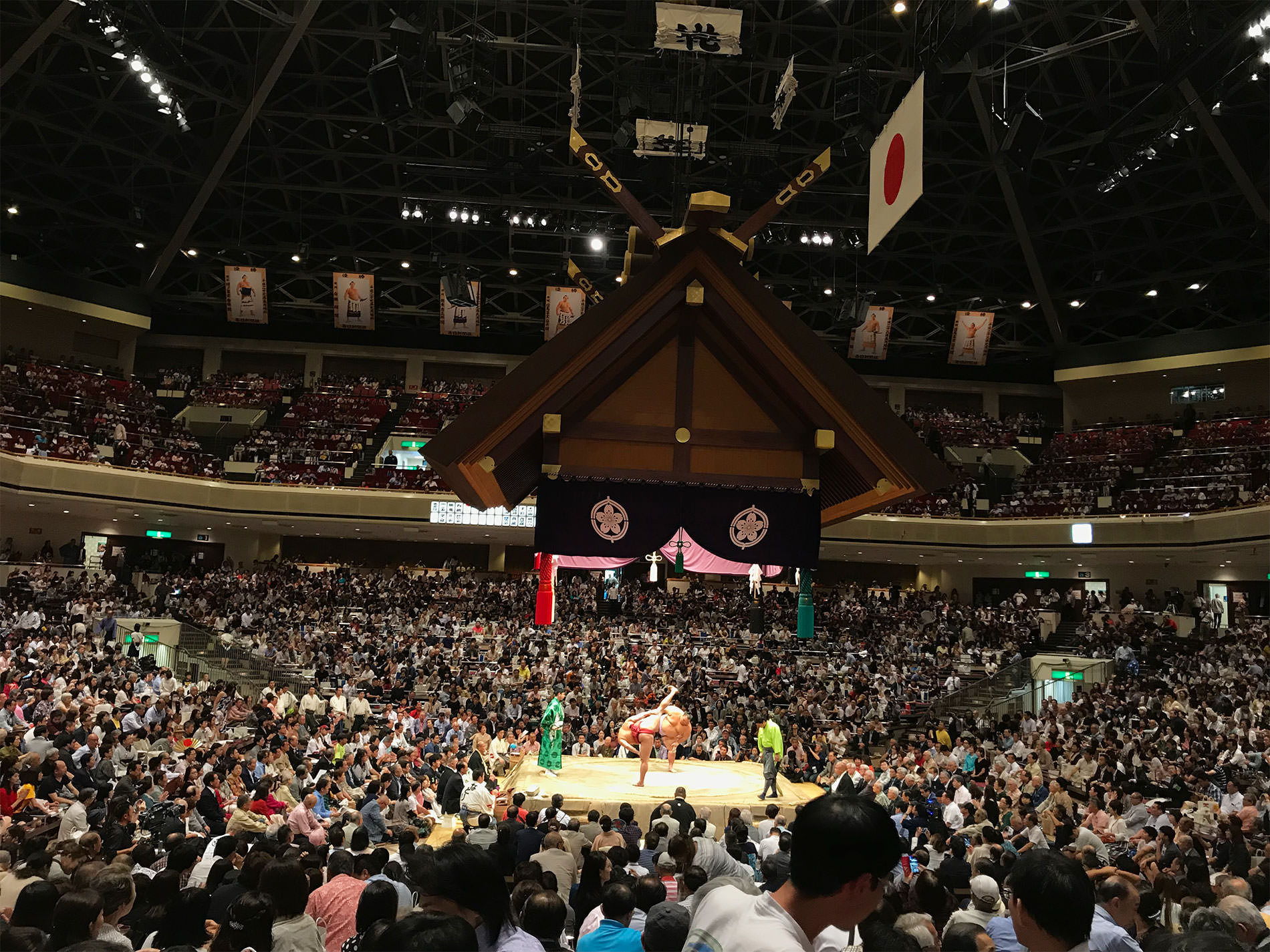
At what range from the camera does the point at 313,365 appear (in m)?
28.5

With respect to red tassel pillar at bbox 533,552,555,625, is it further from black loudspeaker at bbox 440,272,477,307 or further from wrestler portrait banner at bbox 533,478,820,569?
black loudspeaker at bbox 440,272,477,307

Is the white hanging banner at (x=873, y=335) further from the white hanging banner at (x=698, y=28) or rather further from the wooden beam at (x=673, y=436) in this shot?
the wooden beam at (x=673, y=436)

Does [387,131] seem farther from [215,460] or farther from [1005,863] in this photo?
[1005,863]

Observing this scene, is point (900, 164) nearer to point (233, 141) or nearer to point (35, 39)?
point (35, 39)

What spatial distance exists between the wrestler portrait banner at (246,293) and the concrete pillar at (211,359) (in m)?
4.33

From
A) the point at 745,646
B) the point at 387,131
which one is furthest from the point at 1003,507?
the point at 387,131

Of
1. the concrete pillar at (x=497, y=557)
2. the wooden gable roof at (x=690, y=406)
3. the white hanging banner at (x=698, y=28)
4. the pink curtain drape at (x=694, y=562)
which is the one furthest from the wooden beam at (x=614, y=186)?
the concrete pillar at (x=497, y=557)

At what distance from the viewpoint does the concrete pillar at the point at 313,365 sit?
93.0 feet

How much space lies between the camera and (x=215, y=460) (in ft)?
76.9

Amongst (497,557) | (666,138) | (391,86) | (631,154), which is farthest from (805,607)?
(497,557)

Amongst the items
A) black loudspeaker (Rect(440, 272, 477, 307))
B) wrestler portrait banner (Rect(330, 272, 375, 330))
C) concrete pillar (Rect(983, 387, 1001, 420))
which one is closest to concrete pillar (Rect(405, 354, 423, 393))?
wrestler portrait banner (Rect(330, 272, 375, 330))

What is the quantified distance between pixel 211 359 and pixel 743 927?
97.2 ft

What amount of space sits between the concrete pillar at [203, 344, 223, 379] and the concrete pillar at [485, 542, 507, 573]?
9940 millimetres

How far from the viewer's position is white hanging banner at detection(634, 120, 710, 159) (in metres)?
14.7
